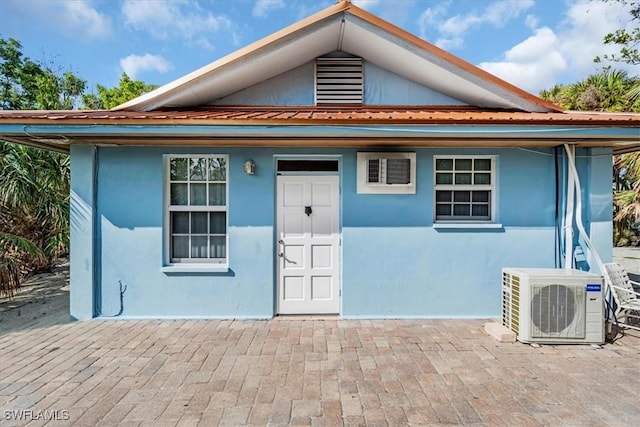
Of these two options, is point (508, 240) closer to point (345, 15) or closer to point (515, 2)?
point (345, 15)

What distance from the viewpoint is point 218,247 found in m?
6.28

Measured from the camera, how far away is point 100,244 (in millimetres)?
6062

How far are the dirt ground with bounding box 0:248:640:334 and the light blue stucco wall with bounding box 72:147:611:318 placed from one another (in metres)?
1.16

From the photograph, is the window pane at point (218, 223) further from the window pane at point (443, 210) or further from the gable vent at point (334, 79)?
the window pane at point (443, 210)

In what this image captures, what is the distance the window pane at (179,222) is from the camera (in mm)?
6262

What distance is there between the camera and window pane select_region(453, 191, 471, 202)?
20.7 feet

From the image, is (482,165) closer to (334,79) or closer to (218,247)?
(334,79)

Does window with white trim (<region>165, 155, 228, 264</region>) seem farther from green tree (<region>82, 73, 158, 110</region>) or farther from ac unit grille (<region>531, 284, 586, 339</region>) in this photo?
green tree (<region>82, 73, 158, 110</region>)

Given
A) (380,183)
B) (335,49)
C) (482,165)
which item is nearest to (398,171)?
(380,183)

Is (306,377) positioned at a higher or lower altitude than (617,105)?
lower

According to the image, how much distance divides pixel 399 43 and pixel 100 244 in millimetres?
6382

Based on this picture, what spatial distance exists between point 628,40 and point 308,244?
1345 cm

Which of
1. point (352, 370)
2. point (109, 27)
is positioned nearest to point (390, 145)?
point (352, 370)

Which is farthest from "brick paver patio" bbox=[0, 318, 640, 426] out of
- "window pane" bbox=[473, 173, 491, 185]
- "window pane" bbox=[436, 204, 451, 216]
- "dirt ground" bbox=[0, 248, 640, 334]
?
"window pane" bbox=[473, 173, 491, 185]
